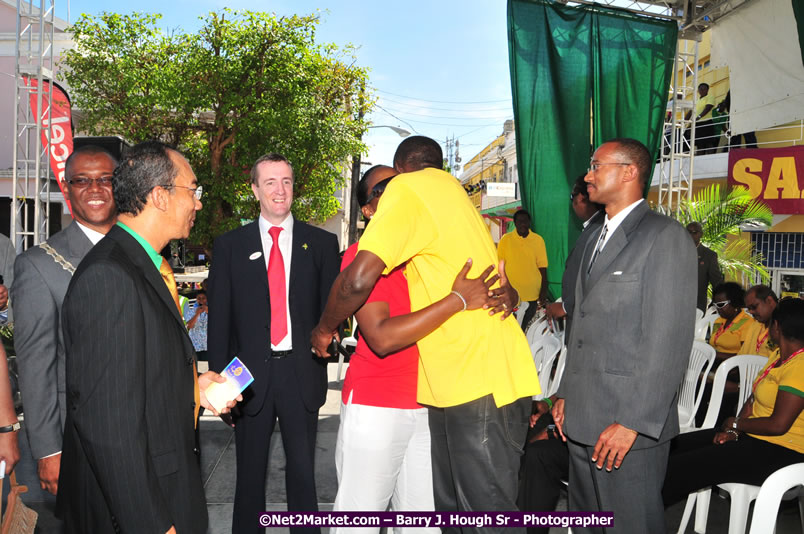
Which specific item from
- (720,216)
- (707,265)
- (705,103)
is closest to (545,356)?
(707,265)

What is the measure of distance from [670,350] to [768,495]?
2.42 feet

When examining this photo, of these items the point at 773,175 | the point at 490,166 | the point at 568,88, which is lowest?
the point at 773,175

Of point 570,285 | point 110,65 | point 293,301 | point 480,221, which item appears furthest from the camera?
point 110,65

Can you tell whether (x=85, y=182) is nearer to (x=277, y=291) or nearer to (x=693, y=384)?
(x=277, y=291)

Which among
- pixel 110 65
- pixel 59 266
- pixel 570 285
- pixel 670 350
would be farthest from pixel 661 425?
pixel 110 65

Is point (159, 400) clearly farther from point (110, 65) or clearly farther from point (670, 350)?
point (110, 65)

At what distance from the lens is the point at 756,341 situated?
16.2 ft

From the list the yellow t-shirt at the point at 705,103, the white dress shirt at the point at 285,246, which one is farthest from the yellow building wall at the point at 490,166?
the white dress shirt at the point at 285,246

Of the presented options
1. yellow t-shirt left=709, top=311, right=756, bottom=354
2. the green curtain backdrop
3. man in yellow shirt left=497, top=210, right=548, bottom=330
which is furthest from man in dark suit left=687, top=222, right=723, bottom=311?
yellow t-shirt left=709, top=311, right=756, bottom=354

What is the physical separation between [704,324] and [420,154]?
19.7 feet

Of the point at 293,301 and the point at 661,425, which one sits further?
the point at 293,301

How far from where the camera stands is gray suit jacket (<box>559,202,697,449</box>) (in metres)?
2.15

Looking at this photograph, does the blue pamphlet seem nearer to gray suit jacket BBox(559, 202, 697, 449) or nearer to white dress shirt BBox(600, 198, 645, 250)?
gray suit jacket BBox(559, 202, 697, 449)

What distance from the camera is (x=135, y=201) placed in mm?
1562
